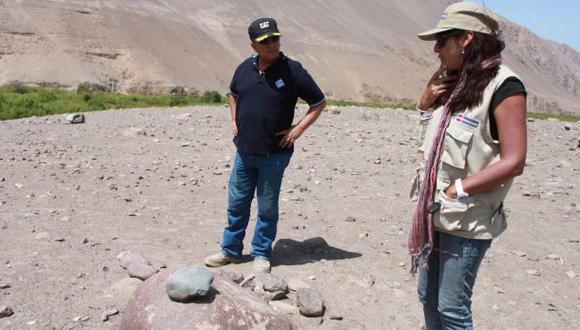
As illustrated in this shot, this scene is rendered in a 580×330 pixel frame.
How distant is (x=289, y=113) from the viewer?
15.6ft

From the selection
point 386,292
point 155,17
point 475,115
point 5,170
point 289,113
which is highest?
point 475,115

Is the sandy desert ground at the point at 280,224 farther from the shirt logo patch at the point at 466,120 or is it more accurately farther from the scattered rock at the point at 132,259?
the shirt logo patch at the point at 466,120

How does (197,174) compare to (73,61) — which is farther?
(73,61)

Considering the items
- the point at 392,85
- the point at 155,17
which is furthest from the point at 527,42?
the point at 155,17

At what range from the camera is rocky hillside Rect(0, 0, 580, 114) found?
127ft

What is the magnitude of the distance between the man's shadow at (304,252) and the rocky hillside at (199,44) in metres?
32.6

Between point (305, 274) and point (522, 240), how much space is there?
237 centimetres

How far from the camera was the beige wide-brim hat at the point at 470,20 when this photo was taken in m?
2.67

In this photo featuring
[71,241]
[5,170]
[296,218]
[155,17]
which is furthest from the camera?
[155,17]

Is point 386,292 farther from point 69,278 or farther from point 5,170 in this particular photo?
point 5,170

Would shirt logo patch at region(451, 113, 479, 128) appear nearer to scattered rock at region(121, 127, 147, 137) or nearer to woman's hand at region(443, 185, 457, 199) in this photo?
woman's hand at region(443, 185, 457, 199)

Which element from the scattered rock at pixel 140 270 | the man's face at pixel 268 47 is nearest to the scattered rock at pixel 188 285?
the scattered rock at pixel 140 270

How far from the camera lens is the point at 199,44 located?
46.6 m

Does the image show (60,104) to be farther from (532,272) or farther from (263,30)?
(532,272)
